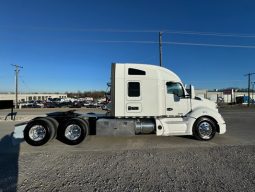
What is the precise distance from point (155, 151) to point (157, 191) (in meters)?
2.58

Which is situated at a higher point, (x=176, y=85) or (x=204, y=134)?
(x=176, y=85)

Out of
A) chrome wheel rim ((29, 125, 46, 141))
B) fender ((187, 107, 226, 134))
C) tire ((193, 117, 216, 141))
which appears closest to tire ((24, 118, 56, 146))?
chrome wheel rim ((29, 125, 46, 141))

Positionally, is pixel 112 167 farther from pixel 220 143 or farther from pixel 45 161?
pixel 220 143

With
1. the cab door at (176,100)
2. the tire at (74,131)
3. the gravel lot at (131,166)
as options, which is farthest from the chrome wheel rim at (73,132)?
the cab door at (176,100)

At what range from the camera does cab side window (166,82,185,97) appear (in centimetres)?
816

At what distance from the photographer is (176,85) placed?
8.27m

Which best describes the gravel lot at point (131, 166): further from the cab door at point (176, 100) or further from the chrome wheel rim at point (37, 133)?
the cab door at point (176, 100)

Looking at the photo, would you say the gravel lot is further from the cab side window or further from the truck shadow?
the cab side window

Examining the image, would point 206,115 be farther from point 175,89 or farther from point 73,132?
point 73,132

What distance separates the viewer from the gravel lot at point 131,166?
3.84m

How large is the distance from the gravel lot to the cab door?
1.32 m

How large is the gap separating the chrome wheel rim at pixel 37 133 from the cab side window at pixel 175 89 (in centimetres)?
511

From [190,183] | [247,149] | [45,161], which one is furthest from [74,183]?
[247,149]

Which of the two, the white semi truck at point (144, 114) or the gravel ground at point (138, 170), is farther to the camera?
the white semi truck at point (144, 114)
